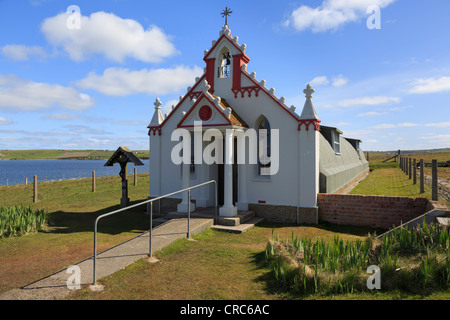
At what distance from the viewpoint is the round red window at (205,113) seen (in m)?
11.5

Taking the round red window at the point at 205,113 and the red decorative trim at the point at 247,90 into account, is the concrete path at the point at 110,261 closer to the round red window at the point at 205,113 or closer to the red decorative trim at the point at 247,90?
the round red window at the point at 205,113

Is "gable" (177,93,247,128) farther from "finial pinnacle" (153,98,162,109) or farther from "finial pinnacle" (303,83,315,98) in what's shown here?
"finial pinnacle" (303,83,315,98)

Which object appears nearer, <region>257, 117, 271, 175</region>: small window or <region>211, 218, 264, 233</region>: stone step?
<region>211, 218, 264, 233</region>: stone step

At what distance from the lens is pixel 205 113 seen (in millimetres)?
11609

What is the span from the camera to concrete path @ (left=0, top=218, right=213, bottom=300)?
5078 mm

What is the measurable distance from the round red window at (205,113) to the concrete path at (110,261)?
4.13 meters

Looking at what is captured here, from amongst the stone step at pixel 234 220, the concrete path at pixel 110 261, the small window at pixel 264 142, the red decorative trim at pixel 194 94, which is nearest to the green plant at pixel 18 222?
the concrete path at pixel 110 261

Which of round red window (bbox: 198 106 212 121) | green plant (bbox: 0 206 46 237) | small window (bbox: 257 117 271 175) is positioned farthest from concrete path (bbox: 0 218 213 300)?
green plant (bbox: 0 206 46 237)

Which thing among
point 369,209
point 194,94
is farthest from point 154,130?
point 369,209

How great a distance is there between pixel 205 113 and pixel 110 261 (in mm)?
6862

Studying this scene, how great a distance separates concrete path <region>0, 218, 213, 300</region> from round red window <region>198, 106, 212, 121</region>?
13.5 ft

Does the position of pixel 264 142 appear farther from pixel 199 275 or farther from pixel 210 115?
pixel 199 275
